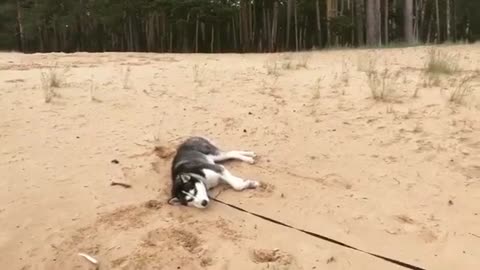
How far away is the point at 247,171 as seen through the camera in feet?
18.3

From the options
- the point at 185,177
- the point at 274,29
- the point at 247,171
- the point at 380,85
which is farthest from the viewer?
the point at 274,29

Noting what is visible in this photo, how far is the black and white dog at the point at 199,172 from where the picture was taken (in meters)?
4.90

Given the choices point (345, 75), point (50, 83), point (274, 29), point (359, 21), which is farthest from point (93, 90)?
point (359, 21)

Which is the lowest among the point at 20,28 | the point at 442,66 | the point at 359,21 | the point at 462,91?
the point at 462,91

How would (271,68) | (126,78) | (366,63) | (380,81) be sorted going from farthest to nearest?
(366,63) < (271,68) < (126,78) < (380,81)

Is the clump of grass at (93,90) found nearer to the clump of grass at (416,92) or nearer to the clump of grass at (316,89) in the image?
the clump of grass at (316,89)

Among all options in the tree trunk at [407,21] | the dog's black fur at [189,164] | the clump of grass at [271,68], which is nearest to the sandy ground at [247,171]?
the dog's black fur at [189,164]

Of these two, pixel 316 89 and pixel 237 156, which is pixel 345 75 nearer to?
pixel 316 89

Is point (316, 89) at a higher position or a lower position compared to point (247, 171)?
higher

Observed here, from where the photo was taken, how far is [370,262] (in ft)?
14.2

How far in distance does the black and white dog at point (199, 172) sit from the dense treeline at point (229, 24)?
1189 centimetres

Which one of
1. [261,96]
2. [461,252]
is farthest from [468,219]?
[261,96]

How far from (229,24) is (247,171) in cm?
1631

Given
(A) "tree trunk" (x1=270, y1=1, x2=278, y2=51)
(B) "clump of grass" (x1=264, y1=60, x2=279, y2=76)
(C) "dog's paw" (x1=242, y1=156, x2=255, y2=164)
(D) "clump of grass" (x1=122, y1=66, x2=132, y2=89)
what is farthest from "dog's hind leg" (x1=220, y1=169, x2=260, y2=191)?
(A) "tree trunk" (x1=270, y1=1, x2=278, y2=51)
